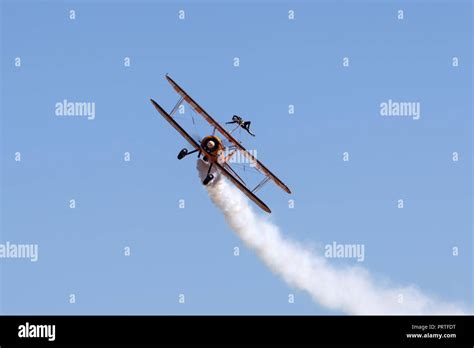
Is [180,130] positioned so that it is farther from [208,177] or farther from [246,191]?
[246,191]

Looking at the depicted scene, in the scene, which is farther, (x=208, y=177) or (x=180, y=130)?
(x=208, y=177)

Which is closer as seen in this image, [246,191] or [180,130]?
[180,130]

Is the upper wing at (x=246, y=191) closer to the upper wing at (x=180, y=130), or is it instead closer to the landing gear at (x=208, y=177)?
the landing gear at (x=208, y=177)

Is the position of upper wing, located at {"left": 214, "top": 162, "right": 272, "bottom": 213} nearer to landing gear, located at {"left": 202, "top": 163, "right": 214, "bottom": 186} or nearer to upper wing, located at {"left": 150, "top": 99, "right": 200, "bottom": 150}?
landing gear, located at {"left": 202, "top": 163, "right": 214, "bottom": 186}

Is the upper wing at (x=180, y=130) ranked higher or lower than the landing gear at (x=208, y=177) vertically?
higher

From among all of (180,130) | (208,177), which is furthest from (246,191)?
(180,130)

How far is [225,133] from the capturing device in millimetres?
107688

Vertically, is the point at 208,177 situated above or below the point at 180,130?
below

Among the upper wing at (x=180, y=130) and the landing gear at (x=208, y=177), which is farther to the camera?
the landing gear at (x=208, y=177)

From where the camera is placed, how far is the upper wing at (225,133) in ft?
353
